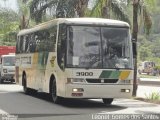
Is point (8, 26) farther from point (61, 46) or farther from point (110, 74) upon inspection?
point (110, 74)

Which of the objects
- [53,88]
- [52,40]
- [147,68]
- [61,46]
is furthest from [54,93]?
[147,68]

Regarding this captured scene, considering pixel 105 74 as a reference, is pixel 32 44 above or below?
above

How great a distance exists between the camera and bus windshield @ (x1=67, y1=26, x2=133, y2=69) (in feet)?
58.9

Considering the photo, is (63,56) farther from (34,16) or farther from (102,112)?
(34,16)

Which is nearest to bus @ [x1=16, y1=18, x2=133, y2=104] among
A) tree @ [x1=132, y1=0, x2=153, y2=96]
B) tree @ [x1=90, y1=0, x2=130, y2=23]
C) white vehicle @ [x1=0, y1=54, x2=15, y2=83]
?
tree @ [x1=132, y1=0, x2=153, y2=96]

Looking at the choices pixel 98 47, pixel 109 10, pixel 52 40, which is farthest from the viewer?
pixel 109 10

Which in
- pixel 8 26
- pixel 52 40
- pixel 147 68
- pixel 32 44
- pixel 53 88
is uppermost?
pixel 8 26

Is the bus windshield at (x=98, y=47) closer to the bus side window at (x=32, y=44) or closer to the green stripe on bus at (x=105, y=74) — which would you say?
the green stripe on bus at (x=105, y=74)

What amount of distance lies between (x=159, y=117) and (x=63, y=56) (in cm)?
468

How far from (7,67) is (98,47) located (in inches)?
751

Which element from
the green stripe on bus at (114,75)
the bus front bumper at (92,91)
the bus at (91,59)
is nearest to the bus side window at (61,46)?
the bus at (91,59)

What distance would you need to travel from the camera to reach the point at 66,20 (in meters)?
18.6

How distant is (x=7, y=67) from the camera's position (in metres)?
36.4

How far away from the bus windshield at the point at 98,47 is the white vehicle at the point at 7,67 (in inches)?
729
